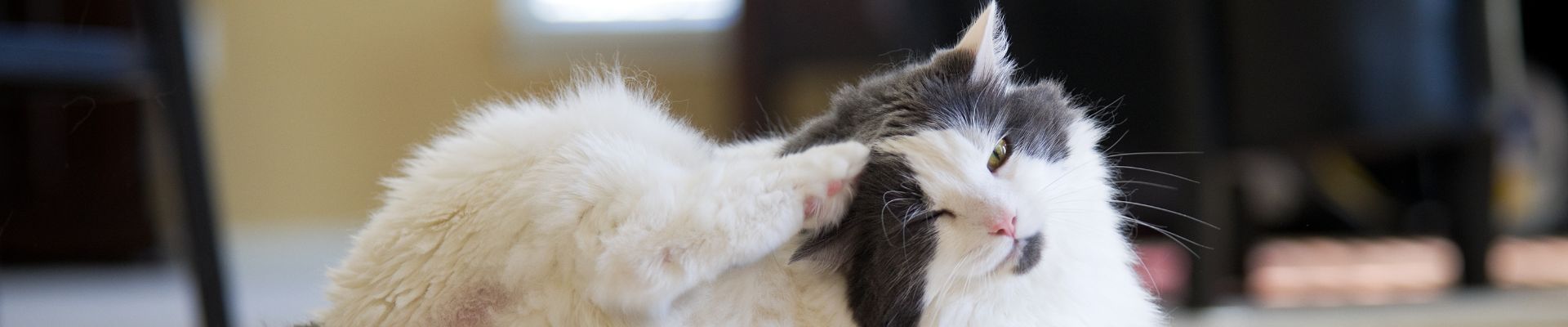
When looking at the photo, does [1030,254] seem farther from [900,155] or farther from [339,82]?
[339,82]

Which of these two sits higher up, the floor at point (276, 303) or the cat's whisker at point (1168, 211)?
the cat's whisker at point (1168, 211)

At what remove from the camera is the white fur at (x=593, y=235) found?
48 cm

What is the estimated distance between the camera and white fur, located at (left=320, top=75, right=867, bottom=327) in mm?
477

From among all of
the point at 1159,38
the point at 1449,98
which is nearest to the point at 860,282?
the point at 1159,38

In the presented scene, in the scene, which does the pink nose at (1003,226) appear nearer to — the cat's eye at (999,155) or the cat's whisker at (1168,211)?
the cat's eye at (999,155)

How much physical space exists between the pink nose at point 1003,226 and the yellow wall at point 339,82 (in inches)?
17.9

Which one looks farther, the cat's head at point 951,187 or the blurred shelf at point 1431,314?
the blurred shelf at point 1431,314

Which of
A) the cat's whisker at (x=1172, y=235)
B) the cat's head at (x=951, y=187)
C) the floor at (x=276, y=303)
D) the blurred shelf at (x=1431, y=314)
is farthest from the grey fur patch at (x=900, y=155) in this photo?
the blurred shelf at (x=1431, y=314)

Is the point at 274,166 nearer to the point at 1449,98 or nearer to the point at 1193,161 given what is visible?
the point at 1193,161

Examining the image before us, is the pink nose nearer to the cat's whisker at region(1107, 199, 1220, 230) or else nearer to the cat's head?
the cat's head

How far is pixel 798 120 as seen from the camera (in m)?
0.76

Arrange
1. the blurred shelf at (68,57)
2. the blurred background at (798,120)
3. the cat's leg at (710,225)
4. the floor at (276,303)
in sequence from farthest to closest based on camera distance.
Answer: the floor at (276,303) → the blurred shelf at (68,57) → the blurred background at (798,120) → the cat's leg at (710,225)

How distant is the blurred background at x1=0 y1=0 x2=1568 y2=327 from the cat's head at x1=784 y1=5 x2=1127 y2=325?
3.7 inches

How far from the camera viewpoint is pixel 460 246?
1.69 ft
